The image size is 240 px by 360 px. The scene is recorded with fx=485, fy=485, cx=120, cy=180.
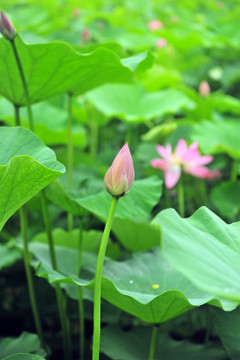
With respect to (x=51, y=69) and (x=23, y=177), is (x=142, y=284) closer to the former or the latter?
(x=23, y=177)

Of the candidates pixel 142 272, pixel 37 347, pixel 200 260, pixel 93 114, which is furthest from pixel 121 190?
Result: pixel 93 114

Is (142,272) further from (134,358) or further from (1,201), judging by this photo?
(1,201)

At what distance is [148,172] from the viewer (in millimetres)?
1583

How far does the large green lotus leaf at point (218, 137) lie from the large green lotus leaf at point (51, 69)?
20.2 inches

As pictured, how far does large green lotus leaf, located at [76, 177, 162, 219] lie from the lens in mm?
949

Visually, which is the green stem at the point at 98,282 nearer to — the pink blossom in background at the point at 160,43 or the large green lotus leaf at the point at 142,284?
the large green lotus leaf at the point at 142,284

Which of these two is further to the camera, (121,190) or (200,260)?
(121,190)

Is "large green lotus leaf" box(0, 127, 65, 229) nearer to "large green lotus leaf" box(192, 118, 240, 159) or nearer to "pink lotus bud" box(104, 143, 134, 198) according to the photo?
"pink lotus bud" box(104, 143, 134, 198)

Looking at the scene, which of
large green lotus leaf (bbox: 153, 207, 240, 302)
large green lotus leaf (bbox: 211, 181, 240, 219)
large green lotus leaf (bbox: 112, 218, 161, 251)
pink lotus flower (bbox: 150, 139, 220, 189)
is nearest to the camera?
large green lotus leaf (bbox: 153, 207, 240, 302)

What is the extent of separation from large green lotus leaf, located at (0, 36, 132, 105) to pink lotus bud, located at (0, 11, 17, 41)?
0.03m

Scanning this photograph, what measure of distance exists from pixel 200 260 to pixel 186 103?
4.05ft

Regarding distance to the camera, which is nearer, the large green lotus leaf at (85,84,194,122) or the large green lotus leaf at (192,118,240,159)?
the large green lotus leaf at (192,118,240,159)

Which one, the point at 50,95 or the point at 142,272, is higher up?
the point at 50,95

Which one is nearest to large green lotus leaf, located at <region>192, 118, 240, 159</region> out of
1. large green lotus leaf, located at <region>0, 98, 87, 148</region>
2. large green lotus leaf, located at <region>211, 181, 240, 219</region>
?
large green lotus leaf, located at <region>211, 181, 240, 219</region>
